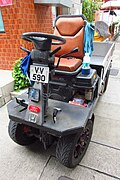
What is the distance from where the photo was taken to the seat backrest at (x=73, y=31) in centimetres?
230

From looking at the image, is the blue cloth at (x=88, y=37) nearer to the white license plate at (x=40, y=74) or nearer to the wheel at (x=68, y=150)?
the white license plate at (x=40, y=74)

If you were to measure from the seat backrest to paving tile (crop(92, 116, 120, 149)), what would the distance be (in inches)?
41.7

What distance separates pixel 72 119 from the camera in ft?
4.77

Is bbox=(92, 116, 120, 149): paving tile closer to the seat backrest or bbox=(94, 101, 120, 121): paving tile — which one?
bbox=(94, 101, 120, 121): paving tile

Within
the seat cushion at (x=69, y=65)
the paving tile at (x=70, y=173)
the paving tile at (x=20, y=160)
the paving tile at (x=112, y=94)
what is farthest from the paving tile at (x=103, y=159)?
the paving tile at (x=112, y=94)

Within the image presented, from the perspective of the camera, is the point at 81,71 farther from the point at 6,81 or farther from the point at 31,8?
the point at 31,8

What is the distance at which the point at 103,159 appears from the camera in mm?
1770

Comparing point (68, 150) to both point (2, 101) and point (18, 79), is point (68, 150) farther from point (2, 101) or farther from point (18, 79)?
point (18, 79)

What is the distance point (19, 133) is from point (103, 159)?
1.00 meters

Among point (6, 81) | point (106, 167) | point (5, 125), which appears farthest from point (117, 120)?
point (6, 81)

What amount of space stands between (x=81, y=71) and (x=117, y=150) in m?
1.07

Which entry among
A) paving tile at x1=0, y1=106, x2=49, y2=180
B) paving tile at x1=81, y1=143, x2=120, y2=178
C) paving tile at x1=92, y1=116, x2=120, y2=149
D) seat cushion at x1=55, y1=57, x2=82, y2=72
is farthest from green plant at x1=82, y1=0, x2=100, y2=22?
paving tile at x1=0, y1=106, x2=49, y2=180

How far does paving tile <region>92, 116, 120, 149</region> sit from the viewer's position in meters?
2.04

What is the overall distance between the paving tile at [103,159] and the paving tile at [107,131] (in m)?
0.12
